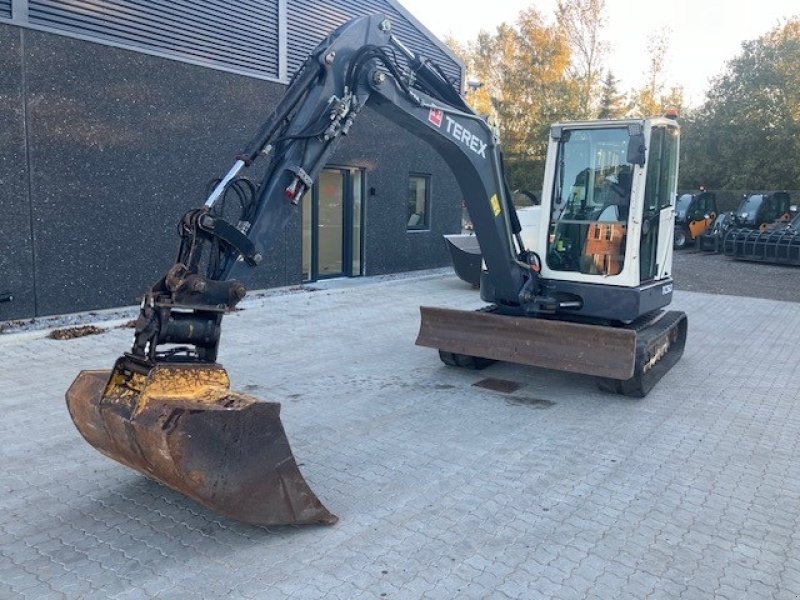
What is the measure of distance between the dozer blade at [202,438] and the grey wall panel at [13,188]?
223 inches

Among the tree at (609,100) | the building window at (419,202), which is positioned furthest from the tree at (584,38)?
the building window at (419,202)

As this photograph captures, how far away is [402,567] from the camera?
357cm

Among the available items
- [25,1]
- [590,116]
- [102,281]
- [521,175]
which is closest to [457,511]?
[102,281]

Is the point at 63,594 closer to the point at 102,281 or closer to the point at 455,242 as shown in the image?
the point at 102,281

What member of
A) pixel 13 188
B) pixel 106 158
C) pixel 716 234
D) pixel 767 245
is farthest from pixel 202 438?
pixel 716 234

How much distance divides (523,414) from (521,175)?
27.0m

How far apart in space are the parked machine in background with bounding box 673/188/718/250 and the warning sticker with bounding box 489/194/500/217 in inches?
789

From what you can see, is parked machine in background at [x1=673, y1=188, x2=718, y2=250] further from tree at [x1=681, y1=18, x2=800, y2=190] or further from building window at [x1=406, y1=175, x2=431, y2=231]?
building window at [x1=406, y1=175, x2=431, y2=231]

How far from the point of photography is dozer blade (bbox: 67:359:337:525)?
350 cm

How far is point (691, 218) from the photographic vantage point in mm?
25156

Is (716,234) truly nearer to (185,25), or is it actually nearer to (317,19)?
(317,19)

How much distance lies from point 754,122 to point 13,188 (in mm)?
29597

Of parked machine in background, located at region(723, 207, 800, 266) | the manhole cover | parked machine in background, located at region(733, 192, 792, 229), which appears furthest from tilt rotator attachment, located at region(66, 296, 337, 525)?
parked machine in background, located at region(733, 192, 792, 229)

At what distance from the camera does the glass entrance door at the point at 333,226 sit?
13.7m
